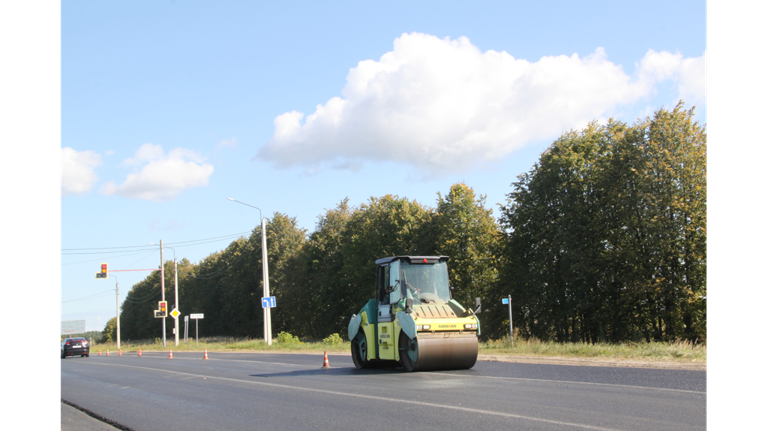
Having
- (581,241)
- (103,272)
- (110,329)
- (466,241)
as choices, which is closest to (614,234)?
(581,241)

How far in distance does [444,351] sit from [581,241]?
23.9 m

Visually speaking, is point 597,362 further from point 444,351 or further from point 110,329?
point 110,329

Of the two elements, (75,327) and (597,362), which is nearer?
(597,362)

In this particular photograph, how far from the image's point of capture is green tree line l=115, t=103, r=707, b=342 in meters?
30.5

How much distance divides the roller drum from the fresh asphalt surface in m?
0.25

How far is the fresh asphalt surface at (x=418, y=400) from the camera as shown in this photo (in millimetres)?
7539

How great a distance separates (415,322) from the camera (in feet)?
45.1

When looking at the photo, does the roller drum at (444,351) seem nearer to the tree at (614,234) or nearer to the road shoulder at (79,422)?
the road shoulder at (79,422)

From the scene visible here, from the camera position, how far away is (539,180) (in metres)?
39.2

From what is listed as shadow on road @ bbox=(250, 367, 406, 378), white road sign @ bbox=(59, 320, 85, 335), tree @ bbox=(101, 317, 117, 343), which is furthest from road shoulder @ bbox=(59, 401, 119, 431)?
tree @ bbox=(101, 317, 117, 343)
